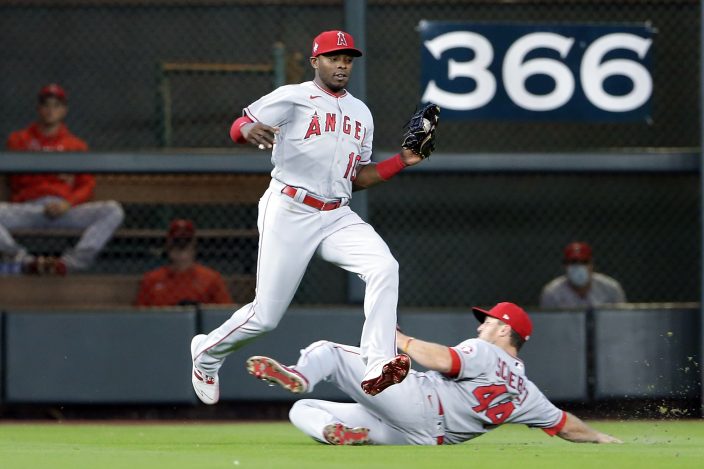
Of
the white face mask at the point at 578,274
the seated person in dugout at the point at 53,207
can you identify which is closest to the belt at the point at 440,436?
the white face mask at the point at 578,274

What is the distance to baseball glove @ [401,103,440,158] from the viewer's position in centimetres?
589

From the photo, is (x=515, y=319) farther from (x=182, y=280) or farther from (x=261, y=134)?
(x=182, y=280)

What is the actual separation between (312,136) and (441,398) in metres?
1.35

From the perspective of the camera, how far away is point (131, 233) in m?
8.84

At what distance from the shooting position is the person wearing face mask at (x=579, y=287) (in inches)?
345

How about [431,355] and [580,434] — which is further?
[580,434]

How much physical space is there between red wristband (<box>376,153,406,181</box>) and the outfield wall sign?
2.68 meters

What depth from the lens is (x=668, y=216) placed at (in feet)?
31.1

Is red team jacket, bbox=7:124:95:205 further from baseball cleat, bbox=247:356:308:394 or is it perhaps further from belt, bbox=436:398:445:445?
belt, bbox=436:398:445:445

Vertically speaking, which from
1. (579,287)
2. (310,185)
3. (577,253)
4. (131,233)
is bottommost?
(579,287)

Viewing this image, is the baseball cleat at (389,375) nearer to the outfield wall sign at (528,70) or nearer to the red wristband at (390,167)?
the red wristband at (390,167)

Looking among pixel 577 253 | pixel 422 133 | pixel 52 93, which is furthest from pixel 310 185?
pixel 52 93

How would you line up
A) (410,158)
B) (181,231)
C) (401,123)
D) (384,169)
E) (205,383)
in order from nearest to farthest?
(410,158) → (384,169) → (205,383) → (181,231) → (401,123)

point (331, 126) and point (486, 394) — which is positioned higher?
point (331, 126)
